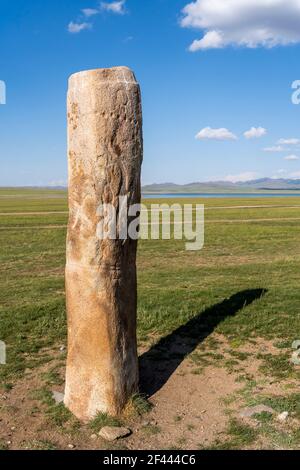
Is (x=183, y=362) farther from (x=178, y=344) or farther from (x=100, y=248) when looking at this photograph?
(x=100, y=248)

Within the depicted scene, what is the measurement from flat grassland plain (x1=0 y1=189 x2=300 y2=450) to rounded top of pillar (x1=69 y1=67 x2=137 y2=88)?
480 centimetres

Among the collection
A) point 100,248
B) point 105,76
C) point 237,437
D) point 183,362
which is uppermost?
point 105,76

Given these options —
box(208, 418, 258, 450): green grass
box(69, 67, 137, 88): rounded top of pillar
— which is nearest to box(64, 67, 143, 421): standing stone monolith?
box(69, 67, 137, 88): rounded top of pillar

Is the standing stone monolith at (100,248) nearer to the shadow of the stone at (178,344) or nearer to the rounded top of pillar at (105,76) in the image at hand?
the rounded top of pillar at (105,76)

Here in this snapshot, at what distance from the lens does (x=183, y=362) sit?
891 cm

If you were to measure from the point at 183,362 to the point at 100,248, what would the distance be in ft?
11.4

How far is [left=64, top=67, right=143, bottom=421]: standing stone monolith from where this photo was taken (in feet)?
21.1

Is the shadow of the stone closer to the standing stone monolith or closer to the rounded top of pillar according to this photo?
the standing stone monolith

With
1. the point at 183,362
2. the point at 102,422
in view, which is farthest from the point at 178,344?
the point at 102,422

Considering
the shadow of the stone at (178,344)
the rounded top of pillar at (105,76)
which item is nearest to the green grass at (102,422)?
the shadow of the stone at (178,344)

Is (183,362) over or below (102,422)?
over

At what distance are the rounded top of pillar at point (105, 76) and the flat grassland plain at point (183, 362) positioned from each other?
480cm

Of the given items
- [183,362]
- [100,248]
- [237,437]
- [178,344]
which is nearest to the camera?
[237,437]
